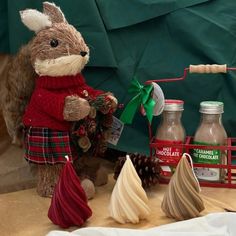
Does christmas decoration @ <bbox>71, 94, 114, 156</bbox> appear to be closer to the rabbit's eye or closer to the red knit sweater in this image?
the red knit sweater

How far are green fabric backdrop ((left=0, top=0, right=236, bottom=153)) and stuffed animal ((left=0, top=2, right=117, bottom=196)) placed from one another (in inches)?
5.0

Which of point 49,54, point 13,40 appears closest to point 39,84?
point 49,54

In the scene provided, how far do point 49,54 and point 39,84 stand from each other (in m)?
0.07

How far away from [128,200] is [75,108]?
208 mm

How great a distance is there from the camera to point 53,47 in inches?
34.1

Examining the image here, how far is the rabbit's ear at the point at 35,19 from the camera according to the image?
0.87m

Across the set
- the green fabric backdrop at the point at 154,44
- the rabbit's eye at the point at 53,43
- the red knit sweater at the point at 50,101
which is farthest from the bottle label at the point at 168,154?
the rabbit's eye at the point at 53,43

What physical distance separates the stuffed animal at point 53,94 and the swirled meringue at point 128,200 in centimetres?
15

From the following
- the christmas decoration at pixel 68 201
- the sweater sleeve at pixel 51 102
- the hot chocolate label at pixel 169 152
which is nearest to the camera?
the christmas decoration at pixel 68 201

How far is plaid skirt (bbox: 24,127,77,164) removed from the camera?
0.89 m

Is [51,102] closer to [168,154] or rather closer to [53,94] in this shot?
[53,94]

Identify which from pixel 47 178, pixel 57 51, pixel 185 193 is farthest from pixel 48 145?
pixel 185 193

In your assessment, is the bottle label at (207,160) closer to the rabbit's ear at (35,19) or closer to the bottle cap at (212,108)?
the bottle cap at (212,108)

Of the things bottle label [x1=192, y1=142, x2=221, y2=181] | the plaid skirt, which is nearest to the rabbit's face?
the plaid skirt
